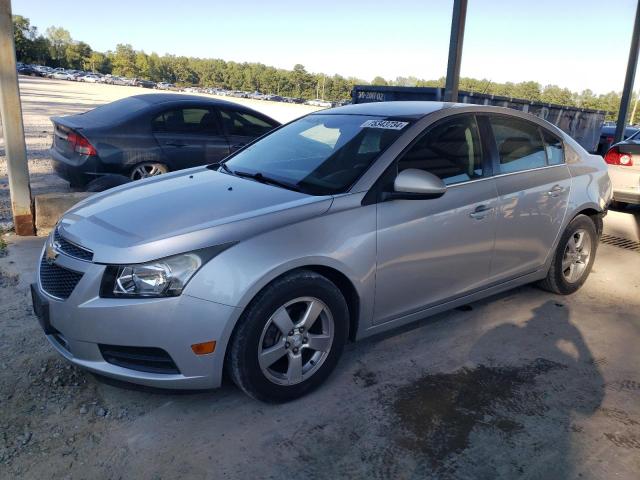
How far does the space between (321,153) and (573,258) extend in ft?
8.39

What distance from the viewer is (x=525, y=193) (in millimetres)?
3941

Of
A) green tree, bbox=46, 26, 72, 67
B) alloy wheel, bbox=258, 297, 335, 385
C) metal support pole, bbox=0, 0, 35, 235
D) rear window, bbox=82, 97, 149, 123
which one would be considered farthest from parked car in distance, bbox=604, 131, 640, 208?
green tree, bbox=46, 26, 72, 67

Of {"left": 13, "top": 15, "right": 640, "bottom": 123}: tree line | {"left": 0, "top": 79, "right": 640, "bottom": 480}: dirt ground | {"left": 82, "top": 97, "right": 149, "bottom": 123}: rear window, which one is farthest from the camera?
{"left": 13, "top": 15, "right": 640, "bottom": 123}: tree line

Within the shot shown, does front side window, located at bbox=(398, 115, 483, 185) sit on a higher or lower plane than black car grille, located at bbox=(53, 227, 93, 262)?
higher

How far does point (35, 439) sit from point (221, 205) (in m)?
1.49

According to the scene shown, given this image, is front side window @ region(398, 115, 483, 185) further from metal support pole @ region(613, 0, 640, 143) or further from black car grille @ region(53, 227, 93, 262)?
metal support pole @ region(613, 0, 640, 143)

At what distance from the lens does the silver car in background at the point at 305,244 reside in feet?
8.45

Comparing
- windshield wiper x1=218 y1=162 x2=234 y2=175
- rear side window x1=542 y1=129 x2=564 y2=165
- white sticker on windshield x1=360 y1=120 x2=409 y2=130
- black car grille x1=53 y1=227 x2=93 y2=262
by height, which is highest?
white sticker on windshield x1=360 y1=120 x2=409 y2=130

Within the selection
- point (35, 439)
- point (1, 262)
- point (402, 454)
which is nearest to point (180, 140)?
point (1, 262)

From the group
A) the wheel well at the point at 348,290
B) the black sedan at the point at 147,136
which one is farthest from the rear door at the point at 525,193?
the black sedan at the point at 147,136

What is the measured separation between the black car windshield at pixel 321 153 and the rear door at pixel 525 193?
0.93 meters

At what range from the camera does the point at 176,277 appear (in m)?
2.55

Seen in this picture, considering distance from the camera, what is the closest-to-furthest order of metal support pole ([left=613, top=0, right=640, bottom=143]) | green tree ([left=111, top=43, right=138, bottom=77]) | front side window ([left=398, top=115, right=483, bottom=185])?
front side window ([left=398, top=115, right=483, bottom=185])
metal support pole ([left=613, top=0, right=640, bottom=143])
green tree ([left=111, top=43, right=138, bottom=77])

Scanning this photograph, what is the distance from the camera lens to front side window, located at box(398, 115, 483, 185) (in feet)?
11.3
